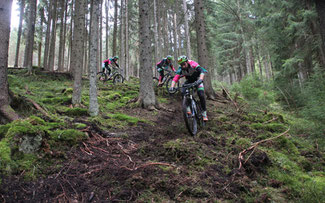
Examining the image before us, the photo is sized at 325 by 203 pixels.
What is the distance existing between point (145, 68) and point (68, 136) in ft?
18.0

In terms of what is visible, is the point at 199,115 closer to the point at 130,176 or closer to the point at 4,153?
the point at 130,176

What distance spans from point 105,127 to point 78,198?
3677 mm

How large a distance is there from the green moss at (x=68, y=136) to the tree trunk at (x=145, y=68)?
4614 millimetres

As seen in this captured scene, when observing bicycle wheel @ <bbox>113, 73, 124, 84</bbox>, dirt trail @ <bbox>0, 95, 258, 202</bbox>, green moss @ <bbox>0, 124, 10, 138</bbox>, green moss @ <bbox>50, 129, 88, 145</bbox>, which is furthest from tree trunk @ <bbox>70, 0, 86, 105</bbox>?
bicycle wheel @ <bbox>113, 73, 124, 84</bbox>

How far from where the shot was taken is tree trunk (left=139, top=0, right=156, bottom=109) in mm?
8703

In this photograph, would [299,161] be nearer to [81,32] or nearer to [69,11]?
[81,32]

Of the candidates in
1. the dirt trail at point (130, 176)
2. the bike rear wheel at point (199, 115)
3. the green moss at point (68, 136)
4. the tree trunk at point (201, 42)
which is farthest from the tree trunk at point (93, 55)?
the tree trunk at point (201, 42)

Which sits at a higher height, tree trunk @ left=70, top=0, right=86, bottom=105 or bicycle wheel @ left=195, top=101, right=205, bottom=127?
tree trunk @ left=70, top=0, right=86, bottom=105

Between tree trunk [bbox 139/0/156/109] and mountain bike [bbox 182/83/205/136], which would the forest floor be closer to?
mountain bike [bbox 182/83/205/136]

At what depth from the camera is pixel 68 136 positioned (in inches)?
155

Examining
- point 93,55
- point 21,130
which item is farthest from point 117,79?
point 21,130

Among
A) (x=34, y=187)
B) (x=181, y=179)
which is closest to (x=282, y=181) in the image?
(x=181, y=179)

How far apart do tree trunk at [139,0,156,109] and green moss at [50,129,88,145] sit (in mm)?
4614

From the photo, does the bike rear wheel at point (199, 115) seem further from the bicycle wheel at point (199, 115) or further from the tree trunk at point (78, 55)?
the tree trunk at point (78, 55)
